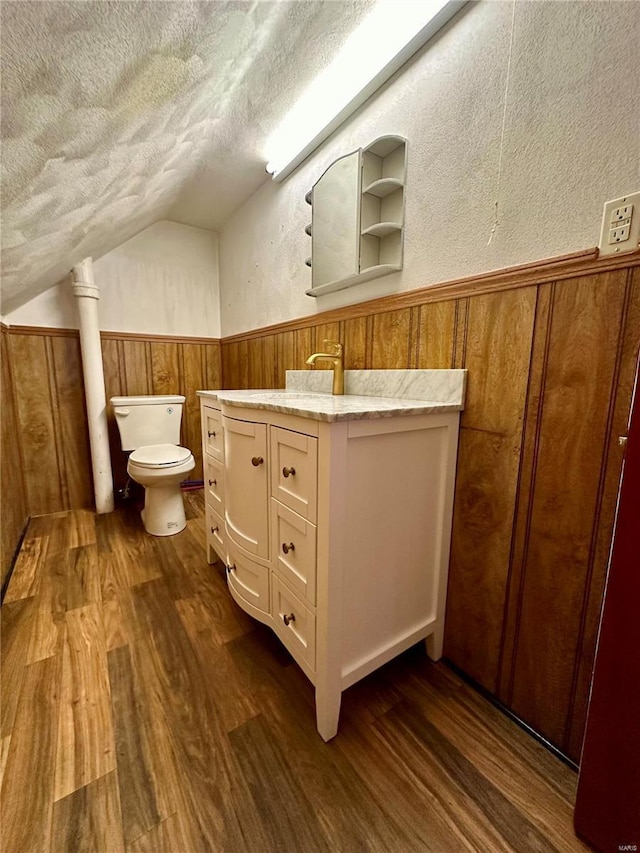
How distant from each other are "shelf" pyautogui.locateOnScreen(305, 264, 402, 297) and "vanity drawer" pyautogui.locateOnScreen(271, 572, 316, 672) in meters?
1.16

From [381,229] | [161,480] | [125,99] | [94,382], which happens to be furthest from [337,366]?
[94,382]

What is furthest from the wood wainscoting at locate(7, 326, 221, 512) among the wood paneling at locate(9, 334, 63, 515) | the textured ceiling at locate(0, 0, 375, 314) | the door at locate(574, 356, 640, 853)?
the door at locate(574, 356, 640, 853)

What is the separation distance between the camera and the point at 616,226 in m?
0.75

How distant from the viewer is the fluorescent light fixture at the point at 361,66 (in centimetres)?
105

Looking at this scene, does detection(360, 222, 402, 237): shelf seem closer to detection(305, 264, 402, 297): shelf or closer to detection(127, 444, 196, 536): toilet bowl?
detection(305, 264, 402, 297): shelf

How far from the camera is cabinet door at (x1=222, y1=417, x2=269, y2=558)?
110 cm

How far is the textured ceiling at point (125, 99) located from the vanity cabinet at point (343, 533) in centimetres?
77

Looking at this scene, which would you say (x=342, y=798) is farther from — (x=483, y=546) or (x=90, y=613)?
(x=90, y=613)

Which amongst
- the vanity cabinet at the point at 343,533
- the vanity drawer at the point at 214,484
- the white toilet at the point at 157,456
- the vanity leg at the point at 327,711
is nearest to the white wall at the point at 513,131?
the vanity cabinet at the point at 343,533

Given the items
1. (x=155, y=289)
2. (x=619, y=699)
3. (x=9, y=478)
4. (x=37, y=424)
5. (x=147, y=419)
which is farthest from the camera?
(x=155, y=289)

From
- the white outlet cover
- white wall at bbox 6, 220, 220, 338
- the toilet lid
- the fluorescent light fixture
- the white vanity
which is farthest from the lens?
white wall at bbox 6, 220, 220, 338

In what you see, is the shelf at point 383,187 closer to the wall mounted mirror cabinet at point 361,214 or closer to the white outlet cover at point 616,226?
the wall mounted mirror cabinet at point 361,214

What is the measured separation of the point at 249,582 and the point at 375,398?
0.82 meters

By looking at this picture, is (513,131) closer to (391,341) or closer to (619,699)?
(391,341)
